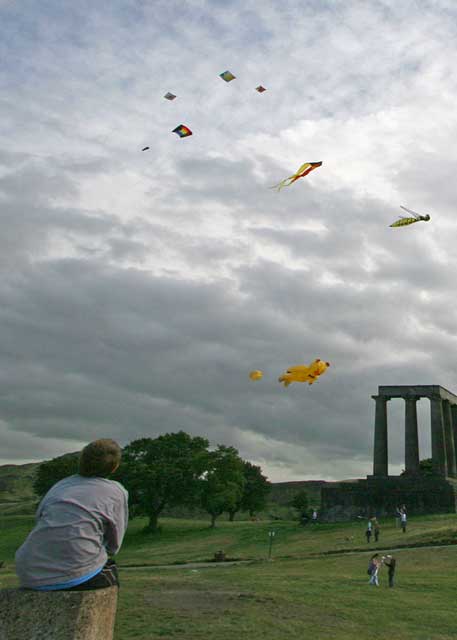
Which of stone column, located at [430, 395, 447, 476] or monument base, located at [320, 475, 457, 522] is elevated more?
stone column, located at [430, 395, 447, 476]

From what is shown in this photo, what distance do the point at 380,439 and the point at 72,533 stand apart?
7354 cm

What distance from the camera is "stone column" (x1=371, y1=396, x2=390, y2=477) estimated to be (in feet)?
243

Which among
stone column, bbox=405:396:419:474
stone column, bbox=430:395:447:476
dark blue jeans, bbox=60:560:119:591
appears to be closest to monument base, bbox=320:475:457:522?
stone column, bbox=430:395:447:476

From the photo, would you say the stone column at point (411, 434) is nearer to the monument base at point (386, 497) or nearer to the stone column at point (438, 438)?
the stone column at point (438, 438)

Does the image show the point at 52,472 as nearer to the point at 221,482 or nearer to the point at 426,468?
the point at 221,482

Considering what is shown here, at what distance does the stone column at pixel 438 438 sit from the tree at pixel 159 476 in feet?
101

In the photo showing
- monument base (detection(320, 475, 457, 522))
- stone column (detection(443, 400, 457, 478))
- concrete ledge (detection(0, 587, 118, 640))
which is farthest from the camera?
stone column (detection(443, 400, 457, 478))

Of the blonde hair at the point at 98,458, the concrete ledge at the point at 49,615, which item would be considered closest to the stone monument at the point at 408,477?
the blonde hair at the point at 98,458

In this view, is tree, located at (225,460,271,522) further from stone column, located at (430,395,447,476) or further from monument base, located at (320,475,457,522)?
stone column, located at (430,395,447,476)

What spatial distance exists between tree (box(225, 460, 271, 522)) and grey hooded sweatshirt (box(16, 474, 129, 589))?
9674 cm

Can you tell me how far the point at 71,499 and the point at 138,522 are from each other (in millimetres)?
95003

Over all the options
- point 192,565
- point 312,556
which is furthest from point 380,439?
point 192,565

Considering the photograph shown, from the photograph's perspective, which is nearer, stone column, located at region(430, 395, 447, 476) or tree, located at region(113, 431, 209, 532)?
stone column, located at region(430, 395, 447, 476)

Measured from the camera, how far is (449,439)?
7744cm
